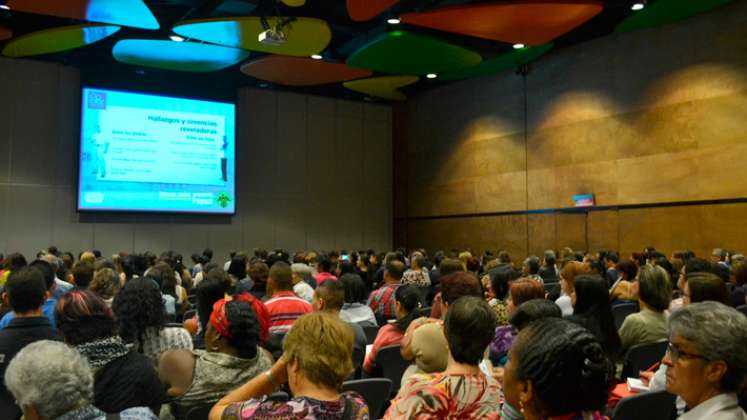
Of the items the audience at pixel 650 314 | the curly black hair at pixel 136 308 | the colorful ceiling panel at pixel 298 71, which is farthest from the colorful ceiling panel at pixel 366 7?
the curly black hair at pixel 136 308

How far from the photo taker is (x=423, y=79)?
16188 mm

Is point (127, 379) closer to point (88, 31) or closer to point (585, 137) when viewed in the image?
point (88, 31)

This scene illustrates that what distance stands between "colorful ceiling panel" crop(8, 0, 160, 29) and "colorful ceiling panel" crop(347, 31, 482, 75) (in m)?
4.22

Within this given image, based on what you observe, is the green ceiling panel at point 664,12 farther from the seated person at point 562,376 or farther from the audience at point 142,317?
the seated person at point 562,376

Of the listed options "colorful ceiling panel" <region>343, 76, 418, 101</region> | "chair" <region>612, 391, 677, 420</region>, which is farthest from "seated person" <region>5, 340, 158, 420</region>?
"colorful ceiling panel" <region>343, 76, 418, 101</region>

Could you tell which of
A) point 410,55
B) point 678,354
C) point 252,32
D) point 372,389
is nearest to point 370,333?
point 372,389

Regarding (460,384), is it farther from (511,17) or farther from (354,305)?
(511,17)

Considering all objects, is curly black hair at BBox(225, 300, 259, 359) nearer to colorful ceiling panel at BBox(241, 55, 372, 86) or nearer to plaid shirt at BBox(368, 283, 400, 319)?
plaid shirt at BBox(368, 283, 400, 319)

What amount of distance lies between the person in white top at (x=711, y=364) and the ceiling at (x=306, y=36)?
8.44 meters

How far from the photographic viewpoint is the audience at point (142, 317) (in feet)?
10.5

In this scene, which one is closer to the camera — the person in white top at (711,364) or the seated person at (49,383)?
the person in white top at (711,364)

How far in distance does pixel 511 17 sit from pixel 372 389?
857 cm

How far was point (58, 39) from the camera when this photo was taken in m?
11.4

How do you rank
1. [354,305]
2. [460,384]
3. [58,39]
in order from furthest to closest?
[58,39], [354,305], [460,384]
